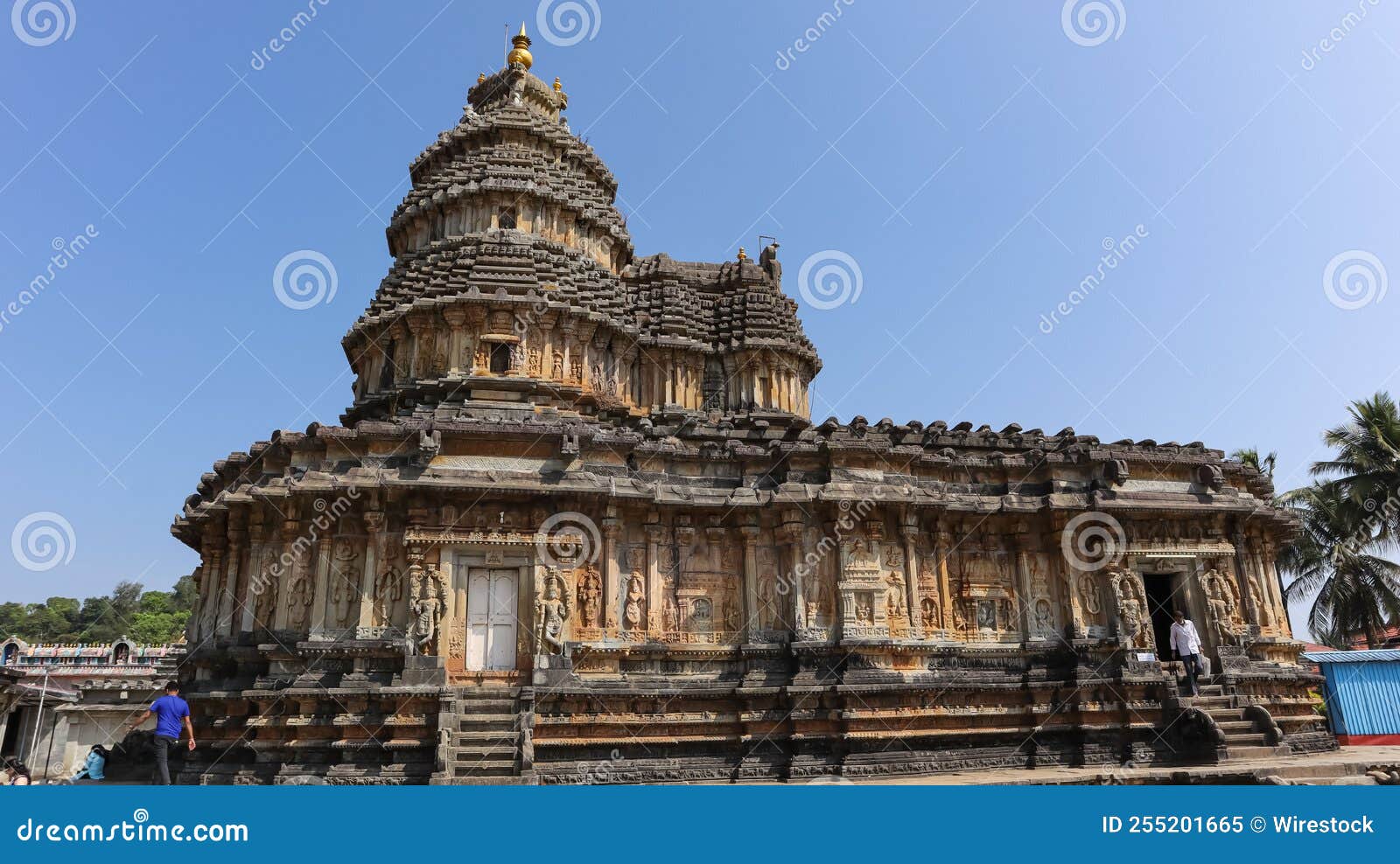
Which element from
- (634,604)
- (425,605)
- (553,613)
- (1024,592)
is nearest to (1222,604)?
(1024,592)

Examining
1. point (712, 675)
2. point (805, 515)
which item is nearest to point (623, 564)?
point (712, 675)

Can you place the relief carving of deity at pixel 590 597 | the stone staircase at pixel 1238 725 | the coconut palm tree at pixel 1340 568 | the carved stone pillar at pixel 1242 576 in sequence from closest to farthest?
the stone staircase at pixel 1238 725
the relief carving of deity at pixel 590 597
the carved stone pillar at pixel 1242 576
the coconut palm tree at pixel 1340 568

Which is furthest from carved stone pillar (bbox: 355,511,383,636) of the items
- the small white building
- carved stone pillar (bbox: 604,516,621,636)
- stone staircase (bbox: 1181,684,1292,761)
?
the small white building

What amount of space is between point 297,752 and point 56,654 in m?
41.2

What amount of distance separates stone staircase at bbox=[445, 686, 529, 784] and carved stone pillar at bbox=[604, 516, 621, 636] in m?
2.19

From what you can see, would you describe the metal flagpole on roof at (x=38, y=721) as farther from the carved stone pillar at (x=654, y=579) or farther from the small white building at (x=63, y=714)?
the carved stone pillar at (x=654, y=579)

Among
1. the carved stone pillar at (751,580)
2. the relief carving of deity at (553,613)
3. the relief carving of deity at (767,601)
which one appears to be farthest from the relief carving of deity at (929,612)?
the relief carving of deity at (553,613)

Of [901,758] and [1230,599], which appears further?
[1230,599]

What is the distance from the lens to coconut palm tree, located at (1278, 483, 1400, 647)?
2959cm

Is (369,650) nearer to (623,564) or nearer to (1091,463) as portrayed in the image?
(623,564)

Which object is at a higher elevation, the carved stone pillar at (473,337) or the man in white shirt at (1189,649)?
the carved stone pillar at (473,337)

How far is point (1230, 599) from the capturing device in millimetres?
19406

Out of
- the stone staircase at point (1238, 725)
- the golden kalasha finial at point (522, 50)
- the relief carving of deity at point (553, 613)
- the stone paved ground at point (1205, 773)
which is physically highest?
the golden kalasha finial at point (522, 50)

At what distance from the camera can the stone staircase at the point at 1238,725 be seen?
1662 centimetres
